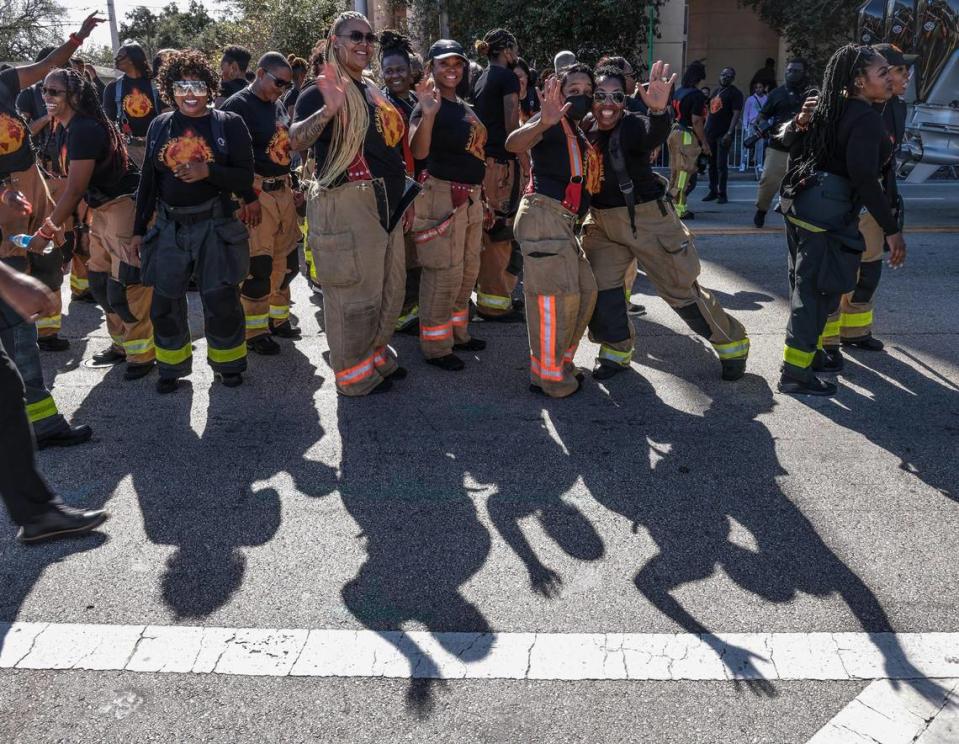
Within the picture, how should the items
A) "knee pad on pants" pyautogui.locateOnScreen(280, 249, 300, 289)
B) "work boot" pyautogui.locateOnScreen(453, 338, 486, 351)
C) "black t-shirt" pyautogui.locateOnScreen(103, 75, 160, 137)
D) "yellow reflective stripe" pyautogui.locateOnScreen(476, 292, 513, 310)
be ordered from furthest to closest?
"black t-shirt" pyautogui.locateOnScreen(103, 75, 160, 137) < "yellow reflective stripe" pyautogui.locateOnScreen(476, 292, 513, 310) < "knee pad on pants" pyautogui.locateOnScreen(280, 249, 300, 289) < "work boot" pyautogui.locateOnScreen(453, 338, 486, 351)

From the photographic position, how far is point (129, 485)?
425 cm

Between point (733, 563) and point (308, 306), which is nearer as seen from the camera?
point (733, 563)

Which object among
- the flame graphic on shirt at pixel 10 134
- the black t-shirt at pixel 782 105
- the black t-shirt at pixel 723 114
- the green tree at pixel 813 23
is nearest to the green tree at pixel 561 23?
the green tree at pixel 813 23

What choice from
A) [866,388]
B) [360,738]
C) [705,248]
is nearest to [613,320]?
[866,388]

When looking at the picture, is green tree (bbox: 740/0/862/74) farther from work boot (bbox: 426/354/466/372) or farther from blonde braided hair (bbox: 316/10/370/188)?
blonde braided hair (bbox: 316/10/370/188)

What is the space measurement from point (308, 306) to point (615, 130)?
337cm

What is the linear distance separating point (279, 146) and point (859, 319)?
396 centimetres

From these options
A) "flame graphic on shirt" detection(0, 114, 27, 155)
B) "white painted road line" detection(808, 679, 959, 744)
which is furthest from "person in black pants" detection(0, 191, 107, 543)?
"white painted road line" detection(808, 679, 959, 744)

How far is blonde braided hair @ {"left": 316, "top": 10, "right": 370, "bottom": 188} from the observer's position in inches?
187

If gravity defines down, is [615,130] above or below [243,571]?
above

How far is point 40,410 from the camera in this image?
4.64 meters

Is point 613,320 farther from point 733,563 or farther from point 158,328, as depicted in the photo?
point 158,328

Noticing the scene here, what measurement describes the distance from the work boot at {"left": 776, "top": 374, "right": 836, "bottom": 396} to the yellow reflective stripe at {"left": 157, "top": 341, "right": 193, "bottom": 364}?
11.2 feet

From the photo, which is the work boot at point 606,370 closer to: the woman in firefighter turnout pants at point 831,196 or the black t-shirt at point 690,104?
the woman in firefighter turnout pants at point 831,196
